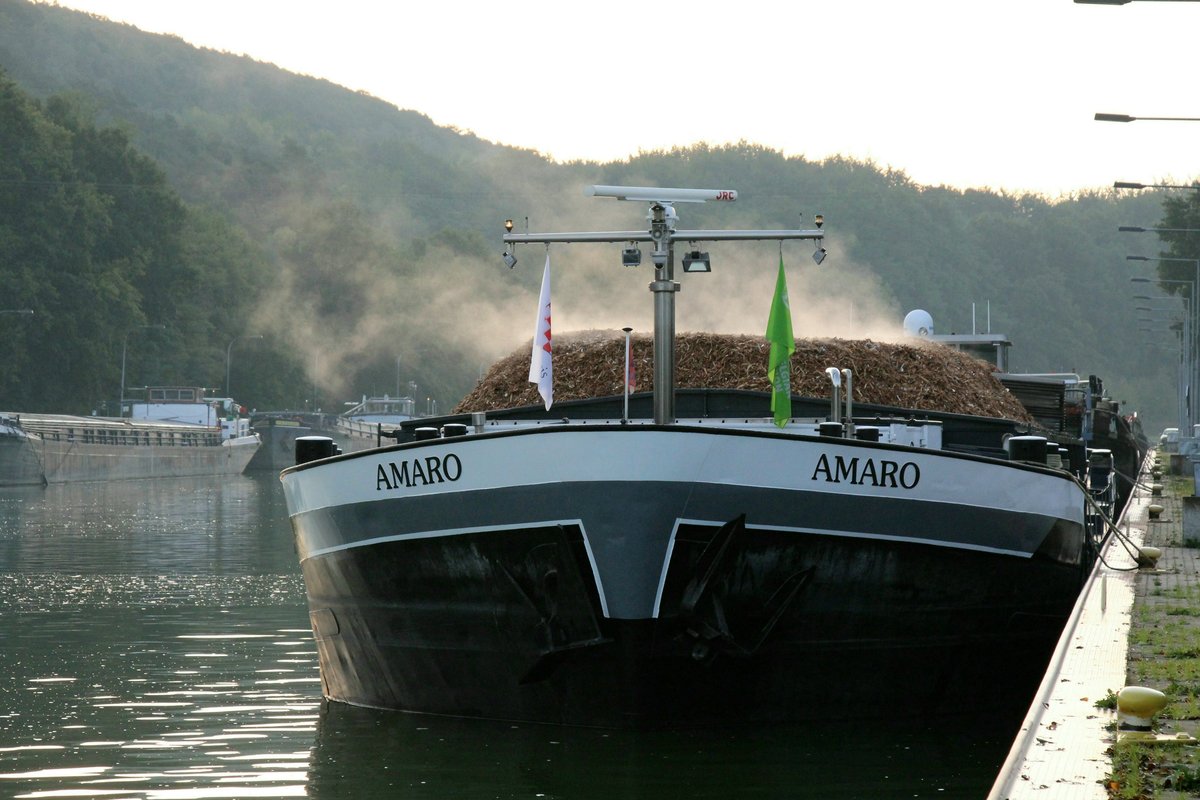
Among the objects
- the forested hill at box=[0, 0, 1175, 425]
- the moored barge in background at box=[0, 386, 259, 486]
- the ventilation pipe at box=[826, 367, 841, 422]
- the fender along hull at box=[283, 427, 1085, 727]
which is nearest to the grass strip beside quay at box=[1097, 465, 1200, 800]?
the fender along hull at box=[283, 427, 1085, 727]

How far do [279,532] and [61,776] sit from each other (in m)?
29.2

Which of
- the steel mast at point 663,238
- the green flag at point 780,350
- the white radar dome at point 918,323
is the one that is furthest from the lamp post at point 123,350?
the green flag at point 780,350

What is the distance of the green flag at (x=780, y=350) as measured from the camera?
47.0 feet

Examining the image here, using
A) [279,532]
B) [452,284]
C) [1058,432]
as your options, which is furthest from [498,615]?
[452,284]

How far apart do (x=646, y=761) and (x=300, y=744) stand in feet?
9.59

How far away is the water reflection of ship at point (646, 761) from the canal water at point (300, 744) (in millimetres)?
21

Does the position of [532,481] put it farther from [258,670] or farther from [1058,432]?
[1058,432]

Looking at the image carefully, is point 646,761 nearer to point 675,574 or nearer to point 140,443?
point 675,574

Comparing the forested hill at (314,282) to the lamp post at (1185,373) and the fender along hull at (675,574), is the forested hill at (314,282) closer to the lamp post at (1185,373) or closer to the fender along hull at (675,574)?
the lamp post at (1185,373)

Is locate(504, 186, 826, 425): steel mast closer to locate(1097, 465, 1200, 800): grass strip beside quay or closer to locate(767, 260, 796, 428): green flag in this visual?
locate(767, 260, 796, 428): green flag

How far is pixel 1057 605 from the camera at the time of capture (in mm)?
15820

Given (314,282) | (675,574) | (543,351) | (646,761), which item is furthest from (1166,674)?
(314,282)

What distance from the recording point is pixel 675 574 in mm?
12664

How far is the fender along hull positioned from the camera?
12.7m
